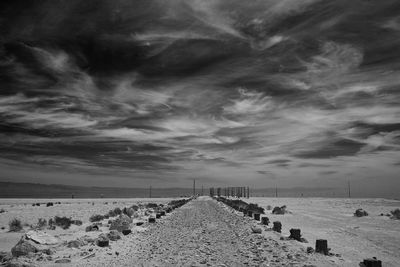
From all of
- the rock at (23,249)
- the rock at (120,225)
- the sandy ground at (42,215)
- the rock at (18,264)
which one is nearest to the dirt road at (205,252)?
the rock at (18,264)

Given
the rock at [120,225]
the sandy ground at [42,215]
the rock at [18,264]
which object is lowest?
the sandy ground at [42,215]

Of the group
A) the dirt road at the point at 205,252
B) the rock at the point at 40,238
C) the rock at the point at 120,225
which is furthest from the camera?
the rock at the point at 120,225

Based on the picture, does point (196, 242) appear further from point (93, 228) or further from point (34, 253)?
point (93, 228)

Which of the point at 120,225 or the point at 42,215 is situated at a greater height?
the point at 120,225

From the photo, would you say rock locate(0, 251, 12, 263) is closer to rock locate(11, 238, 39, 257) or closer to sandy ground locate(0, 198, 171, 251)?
rock locate(11, 238, 39, 257)

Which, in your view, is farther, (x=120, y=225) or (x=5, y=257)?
(x=120, y=225)

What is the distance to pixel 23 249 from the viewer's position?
34.6 ft

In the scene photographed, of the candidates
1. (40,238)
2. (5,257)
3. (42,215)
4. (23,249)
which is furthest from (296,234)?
(42,215)

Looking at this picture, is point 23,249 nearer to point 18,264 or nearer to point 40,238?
point 40,238

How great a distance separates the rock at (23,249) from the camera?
34.0 ft

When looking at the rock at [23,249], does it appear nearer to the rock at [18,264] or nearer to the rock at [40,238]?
the rock at [40,238]

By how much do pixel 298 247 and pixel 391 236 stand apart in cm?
840

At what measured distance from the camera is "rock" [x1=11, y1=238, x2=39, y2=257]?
34.0 ft

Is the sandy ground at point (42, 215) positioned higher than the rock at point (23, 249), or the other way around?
the rock at point (23, 249)
